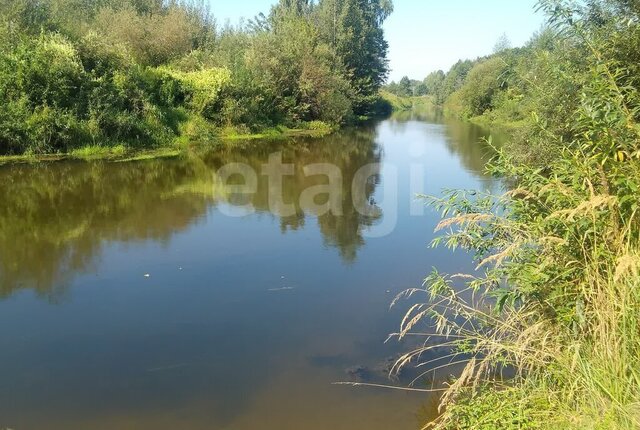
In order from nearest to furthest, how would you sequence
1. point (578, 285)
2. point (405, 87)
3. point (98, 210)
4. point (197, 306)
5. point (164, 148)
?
point (578, 285) → point (197, 306) → point (98, 210) → point (164, 148) → point (405, 87)

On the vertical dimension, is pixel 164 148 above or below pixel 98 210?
above

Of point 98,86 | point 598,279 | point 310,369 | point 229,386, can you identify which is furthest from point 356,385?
point 98,86

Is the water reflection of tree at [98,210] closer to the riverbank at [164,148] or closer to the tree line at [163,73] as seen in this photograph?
the riverbank at [164,148]

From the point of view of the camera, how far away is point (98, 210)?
11.4 meters

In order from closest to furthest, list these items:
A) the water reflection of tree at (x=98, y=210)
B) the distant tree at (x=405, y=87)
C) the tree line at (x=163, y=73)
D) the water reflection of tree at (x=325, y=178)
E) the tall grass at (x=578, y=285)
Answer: the tall grass at (x=578, y=285), the water reflection of tree at (x=98, y=210), the water reflection of tree at (x=325, y=178), the tree line at (x=163, y=73), the distant tree at (x=405, y=87)

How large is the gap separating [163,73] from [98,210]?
15.1 meters

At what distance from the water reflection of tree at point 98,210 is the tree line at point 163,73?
98.3 inches

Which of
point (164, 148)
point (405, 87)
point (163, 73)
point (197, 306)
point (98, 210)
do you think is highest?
point (405, 87)

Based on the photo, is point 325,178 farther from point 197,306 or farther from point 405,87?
point 405,87

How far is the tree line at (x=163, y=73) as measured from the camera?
56.6 feet

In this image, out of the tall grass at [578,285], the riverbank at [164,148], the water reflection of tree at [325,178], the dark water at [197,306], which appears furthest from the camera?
the riverbank at [164,148]

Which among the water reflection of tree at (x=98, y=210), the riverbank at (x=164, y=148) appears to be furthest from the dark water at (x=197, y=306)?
the riverbank at (x=164, y=148)

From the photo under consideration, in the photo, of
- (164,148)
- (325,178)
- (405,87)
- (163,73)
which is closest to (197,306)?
(325,178)

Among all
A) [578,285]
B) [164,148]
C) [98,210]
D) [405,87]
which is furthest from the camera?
[405,87]
